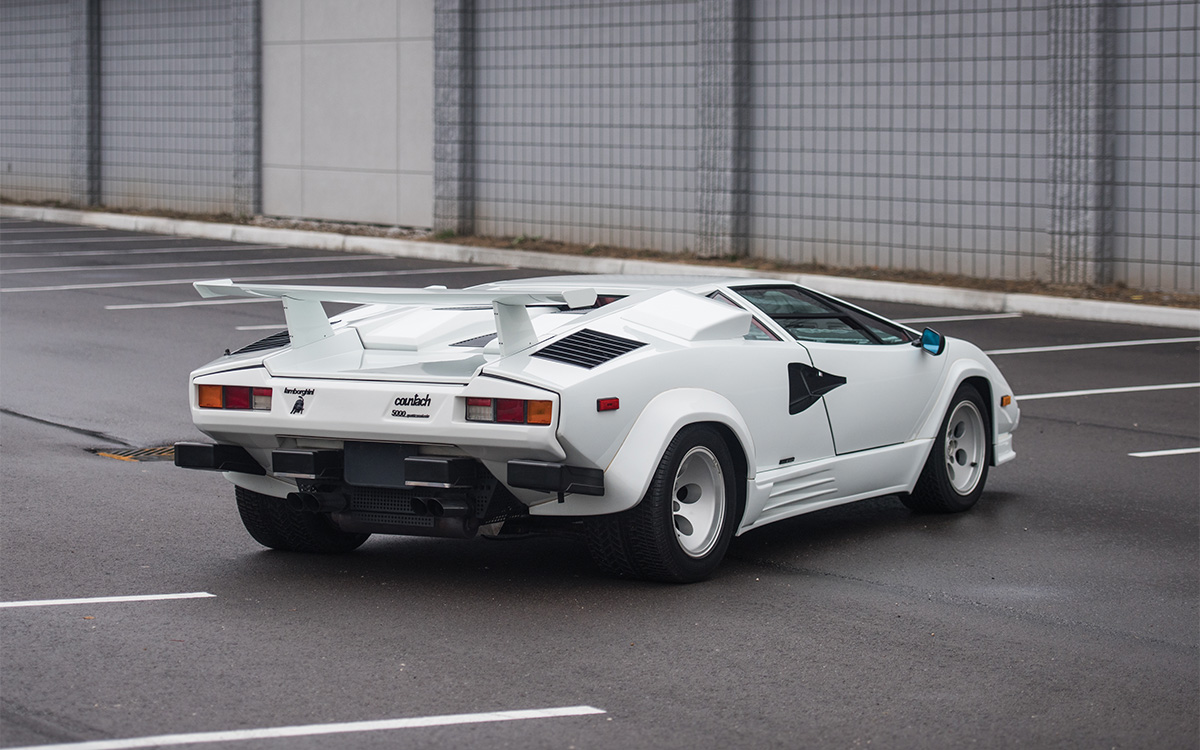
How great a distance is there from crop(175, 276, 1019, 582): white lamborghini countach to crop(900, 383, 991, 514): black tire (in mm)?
575

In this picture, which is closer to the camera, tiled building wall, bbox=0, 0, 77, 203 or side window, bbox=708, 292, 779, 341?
side window, bbox=708, 292, 779, 341

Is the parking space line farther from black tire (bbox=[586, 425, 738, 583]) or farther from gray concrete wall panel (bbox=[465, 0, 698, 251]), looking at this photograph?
gray concrete wall panel (bbox=[465, 0, 698, 251])

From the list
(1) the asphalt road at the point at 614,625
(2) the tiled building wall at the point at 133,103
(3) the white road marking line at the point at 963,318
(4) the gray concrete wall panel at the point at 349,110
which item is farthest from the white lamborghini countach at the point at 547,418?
(2) the tiled building wall at the point at 133,103

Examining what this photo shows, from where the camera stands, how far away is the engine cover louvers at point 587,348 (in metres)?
6.24

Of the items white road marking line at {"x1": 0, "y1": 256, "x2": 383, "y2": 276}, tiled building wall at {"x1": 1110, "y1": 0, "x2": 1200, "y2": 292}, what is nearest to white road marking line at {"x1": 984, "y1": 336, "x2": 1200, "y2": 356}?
tiled building wall at {"x1": 1110, "y1": 0, "x2": 1200, "y2": 292}

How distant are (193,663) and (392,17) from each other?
20458 millimetres

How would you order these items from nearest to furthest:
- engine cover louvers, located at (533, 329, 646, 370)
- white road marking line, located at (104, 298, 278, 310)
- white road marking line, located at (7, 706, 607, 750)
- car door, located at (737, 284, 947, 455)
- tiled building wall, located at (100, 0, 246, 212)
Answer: white road marking line, located at (7, 706, 607, 750)
engine cover louvers, located at (533, 329, 646, 370)
car door, located at (737, 284, 947, 455)
white road marking line, located at (104, 298, 278, 310)
tiled building wall, located at (100, 0, 246, 212)

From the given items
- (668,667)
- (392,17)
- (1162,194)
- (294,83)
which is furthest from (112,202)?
(668,667)

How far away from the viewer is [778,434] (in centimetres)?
702

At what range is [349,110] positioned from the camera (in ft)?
83.0

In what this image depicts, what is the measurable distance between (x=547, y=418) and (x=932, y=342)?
2.71m

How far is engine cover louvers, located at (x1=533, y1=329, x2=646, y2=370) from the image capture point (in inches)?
246

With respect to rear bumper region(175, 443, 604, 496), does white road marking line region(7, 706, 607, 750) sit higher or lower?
lower

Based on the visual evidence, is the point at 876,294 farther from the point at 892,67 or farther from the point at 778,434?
the point at 778,434
